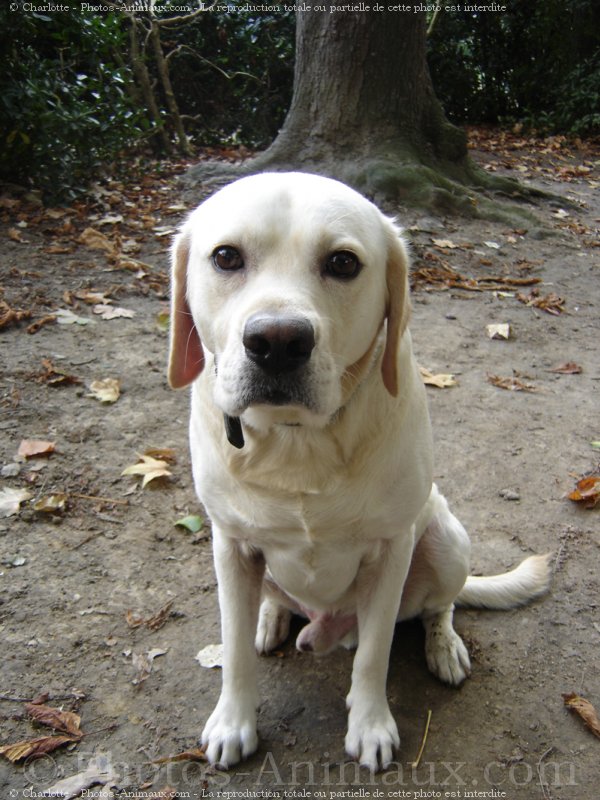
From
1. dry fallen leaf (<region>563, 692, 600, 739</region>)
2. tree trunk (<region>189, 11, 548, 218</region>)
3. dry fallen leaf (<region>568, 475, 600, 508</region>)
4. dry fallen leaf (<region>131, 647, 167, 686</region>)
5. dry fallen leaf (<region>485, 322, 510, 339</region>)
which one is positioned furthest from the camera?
tree trunk (<region>189, 11, 548, 218</region>)

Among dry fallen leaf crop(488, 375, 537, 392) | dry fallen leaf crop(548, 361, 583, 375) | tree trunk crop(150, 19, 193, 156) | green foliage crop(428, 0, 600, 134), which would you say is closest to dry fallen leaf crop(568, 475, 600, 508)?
dry fallen leaf crop(488, 375, 537, 392)

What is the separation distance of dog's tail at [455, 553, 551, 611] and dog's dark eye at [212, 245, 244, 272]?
1.48 meters

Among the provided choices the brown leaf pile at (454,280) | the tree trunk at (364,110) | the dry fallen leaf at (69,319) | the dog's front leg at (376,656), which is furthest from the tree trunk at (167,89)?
the dog's front leg at (376,656)

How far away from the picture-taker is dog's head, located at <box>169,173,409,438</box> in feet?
4.96

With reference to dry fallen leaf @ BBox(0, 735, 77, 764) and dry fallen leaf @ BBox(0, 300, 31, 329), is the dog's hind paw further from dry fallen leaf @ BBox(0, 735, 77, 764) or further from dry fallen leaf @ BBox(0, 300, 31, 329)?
dry fallen leaf @ BBox(0, 300, 31, 329)

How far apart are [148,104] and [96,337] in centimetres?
438

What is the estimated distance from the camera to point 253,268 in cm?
163

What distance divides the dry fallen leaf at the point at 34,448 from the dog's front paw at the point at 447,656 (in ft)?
6.19

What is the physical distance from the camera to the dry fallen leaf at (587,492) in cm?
291

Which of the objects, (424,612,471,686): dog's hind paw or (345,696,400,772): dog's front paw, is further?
(424,612,471,686): dog's hind paw

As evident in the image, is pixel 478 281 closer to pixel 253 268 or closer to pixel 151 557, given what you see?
pixel 151 557

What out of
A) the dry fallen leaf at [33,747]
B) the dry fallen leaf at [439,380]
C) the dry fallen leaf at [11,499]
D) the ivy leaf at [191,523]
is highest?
the dry fallen leaf at [439,380]

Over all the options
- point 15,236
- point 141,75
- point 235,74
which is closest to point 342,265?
point 15,236

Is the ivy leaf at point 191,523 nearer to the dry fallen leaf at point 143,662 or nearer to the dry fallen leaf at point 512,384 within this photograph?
the dry fallen leaf at point 143,662
